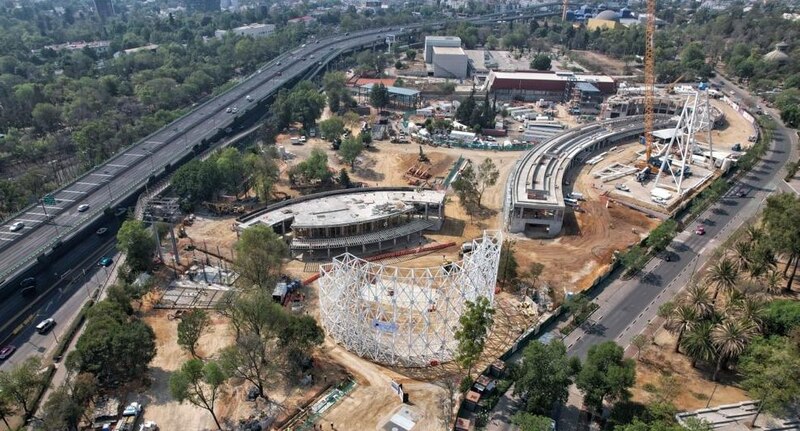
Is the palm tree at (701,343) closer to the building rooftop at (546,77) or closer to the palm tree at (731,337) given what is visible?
the palm tree at (731,337)

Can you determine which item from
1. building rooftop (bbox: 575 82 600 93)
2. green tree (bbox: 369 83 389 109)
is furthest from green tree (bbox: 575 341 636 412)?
building rooftop (bbox: 575 82 600 93)

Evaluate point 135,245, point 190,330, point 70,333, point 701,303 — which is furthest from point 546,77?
point 70,333

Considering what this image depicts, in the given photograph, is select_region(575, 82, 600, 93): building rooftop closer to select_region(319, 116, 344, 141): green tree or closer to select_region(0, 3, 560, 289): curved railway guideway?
select_region(319, 116, 344, 141): green tree

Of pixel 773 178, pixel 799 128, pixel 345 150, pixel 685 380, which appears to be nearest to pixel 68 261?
pixel 345 150

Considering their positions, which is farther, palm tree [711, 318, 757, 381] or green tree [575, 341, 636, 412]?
palm tree [711, 318, 757, 381]

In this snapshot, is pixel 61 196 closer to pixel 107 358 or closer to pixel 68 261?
pixel 68 261

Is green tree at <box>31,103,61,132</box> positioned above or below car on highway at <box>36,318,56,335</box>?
above
